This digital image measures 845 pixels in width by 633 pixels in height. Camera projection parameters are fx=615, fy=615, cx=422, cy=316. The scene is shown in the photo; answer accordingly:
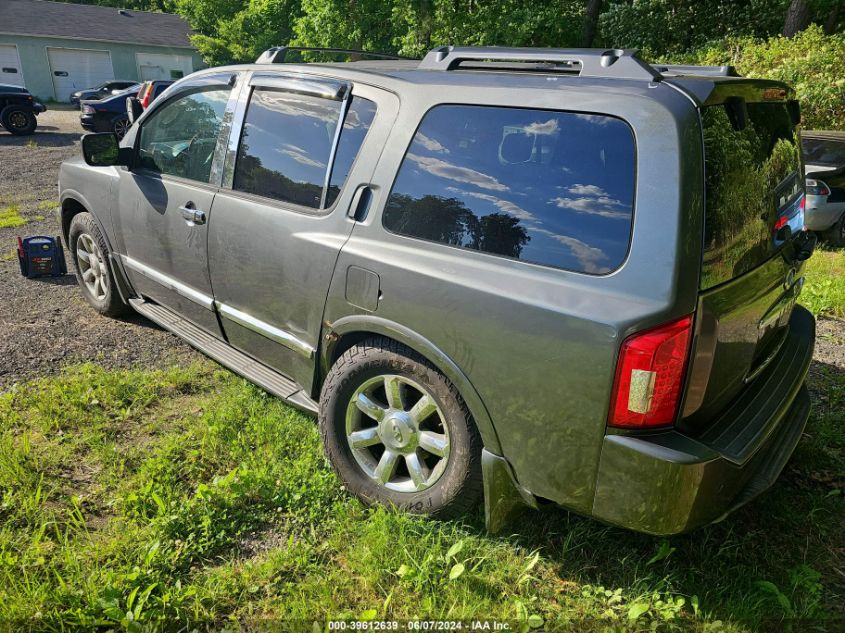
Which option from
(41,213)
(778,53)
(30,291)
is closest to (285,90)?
(30,291)

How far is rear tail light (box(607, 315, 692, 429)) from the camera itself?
6.26 feet

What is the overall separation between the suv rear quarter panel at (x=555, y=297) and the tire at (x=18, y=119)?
778 inches

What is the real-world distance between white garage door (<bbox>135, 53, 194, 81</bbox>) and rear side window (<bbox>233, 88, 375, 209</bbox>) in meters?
37.8

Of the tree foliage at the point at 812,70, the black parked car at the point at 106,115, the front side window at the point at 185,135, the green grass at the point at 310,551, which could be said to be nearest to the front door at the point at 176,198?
the front side window at the point at 185,135

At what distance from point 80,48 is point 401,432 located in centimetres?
3988

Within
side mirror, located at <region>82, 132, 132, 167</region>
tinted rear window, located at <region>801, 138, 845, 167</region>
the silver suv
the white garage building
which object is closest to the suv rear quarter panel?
the silver suv

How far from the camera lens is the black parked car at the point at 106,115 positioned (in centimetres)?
1748

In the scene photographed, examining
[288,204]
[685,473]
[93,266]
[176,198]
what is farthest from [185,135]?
[685,473]

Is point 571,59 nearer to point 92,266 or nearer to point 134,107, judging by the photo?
point 92,266

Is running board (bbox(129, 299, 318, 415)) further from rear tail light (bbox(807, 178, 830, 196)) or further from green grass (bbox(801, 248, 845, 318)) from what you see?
rear tail light (bbox(807, 178, 830, 196))

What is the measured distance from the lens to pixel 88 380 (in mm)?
3785

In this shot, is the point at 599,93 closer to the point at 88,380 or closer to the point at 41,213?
the point at 88,380

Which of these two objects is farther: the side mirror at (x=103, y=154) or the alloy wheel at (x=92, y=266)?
the alloy wheel at (x=92, y=266)

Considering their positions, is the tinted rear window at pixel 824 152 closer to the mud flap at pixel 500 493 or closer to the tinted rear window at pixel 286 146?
the tinted rear window at pixel 286 146
